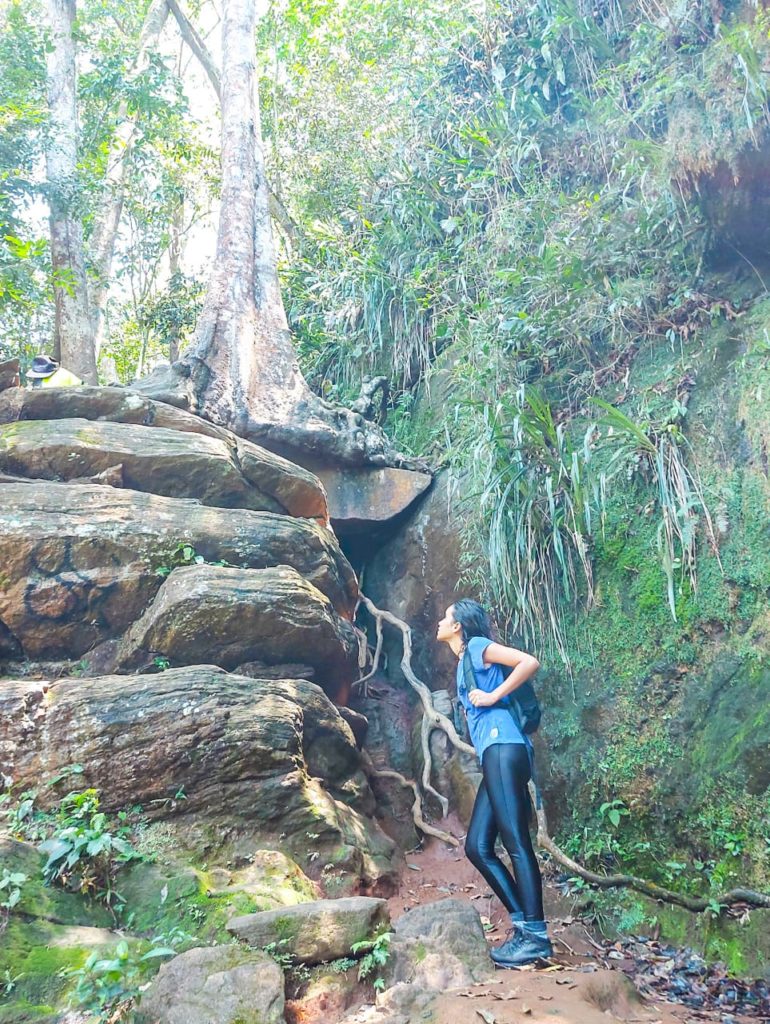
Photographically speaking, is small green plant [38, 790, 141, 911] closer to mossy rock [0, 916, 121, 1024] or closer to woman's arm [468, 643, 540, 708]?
mossy rock [0, 916, 121, 1024]

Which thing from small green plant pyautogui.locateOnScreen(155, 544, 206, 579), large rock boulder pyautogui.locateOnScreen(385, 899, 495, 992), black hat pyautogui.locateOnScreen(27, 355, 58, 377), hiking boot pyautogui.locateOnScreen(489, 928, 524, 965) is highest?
black hat pyautogui.locateOnScreen(27, 355, 58, 377)

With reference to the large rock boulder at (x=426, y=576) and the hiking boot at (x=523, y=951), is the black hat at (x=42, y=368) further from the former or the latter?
the hiking boot at (x=523, y=951)

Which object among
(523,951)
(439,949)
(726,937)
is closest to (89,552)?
(439,949)

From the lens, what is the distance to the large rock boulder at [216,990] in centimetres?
271

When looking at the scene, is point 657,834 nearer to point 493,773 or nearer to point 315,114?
point 493,773

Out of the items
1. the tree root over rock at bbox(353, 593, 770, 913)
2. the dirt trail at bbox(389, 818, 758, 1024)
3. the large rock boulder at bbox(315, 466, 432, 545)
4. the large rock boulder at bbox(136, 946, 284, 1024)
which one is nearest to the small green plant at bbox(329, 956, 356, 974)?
the large rock boulder at bbox(136, 946, 284, 1024)

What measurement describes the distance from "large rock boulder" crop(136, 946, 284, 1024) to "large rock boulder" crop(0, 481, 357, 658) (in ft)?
8.95

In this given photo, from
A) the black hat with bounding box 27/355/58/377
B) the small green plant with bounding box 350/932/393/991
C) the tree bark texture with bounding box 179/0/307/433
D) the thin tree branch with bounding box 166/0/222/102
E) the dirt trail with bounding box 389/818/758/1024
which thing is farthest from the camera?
the thin tree branch with bounding box 166/0/222/102

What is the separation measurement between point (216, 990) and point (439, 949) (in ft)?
3.68

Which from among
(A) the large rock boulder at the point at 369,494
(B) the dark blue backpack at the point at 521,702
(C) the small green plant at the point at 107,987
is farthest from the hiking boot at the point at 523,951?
(A) the large rock boulder at the point at 369,494

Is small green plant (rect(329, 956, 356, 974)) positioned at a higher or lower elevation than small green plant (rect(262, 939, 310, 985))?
lower

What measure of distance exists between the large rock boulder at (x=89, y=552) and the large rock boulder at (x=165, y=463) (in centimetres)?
30

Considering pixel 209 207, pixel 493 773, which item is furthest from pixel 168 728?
pixel 209 207

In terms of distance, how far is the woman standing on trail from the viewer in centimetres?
368
